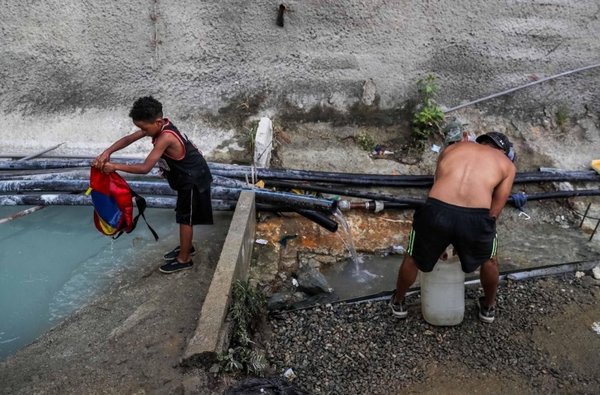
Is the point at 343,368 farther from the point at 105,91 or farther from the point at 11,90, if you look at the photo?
the point at 11,90

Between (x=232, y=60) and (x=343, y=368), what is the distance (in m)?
5.06

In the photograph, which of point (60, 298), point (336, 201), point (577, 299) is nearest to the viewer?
point (577, 299)

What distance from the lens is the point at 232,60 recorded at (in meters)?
7.34

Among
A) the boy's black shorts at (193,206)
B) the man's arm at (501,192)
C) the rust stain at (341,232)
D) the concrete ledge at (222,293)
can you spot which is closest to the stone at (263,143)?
the rust stain at (341,232)

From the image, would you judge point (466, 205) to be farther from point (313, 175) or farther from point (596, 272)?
point (313, 175)

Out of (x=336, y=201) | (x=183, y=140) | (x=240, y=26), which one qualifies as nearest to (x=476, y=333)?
(x=336, y=201)

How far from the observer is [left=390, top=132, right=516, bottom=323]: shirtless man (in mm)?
3672

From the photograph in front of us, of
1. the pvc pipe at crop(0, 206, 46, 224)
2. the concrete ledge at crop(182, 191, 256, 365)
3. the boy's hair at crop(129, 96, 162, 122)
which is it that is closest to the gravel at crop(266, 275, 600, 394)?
the concrete ledge at crop(182, 191, 256, 365)

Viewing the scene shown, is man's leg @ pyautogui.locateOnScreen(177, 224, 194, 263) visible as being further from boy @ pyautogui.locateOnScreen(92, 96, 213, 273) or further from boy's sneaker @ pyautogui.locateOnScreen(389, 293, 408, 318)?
boy's sneaker @ pyautogui.locateOnScreen(389, 293, 408, 318)

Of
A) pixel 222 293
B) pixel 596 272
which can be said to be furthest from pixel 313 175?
pixel 596 272

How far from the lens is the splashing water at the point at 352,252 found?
17.8 feet

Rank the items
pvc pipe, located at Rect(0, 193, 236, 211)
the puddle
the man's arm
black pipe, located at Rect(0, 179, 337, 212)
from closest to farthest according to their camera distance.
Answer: the man's arm < the puddle < black pipe, located at Rect(0, 179, 337, 212) < pvc pipe, located at Rect(0, 193, 236, 211)

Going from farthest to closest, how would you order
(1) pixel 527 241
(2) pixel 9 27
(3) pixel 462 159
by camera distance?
(2) pixel 9 27 < (1) pixel 527 241 < (3) pixel 462 159

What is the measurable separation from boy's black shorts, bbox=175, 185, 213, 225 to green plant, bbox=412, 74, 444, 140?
3762mm
